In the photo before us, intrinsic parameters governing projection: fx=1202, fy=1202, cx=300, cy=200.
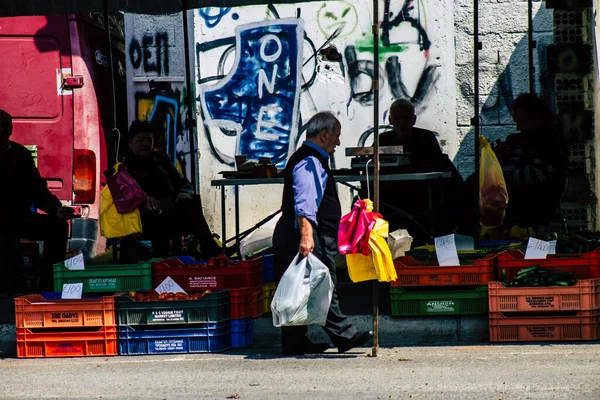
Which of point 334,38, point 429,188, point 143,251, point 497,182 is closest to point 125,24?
point 334,38

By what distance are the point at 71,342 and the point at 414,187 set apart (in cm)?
354

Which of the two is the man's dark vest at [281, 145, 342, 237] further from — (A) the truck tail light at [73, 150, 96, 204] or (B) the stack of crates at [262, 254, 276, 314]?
(A) the truck tail light at [73, 150, 96, 204]

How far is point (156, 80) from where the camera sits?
43.3 feet

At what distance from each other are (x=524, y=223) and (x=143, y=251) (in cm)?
329

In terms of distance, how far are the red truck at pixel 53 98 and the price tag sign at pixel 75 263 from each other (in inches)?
88.2

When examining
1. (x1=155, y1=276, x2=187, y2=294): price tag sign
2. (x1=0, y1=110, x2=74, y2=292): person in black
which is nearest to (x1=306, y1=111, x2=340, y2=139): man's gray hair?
(x1=155, y1=276, x2=187, y2=294): price tag sign

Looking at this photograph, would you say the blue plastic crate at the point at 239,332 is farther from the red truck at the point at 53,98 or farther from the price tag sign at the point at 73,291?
the red truck at the point at 53,98

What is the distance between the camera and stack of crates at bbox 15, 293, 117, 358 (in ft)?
27.0

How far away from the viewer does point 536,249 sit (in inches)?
330

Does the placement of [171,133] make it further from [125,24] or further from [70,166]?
[70,166]

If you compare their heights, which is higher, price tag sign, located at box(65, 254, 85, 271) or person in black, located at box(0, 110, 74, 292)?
person in black, located at box(0, 110, 74, 292)

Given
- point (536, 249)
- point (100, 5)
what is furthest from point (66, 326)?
point (536, 249)

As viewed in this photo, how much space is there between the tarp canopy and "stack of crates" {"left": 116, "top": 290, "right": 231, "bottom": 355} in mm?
2820

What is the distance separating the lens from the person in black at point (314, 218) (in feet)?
26.0
